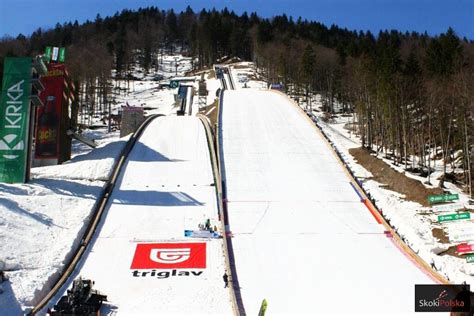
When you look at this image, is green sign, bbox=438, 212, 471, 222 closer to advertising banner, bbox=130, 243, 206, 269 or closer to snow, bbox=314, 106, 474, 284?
snow, bbox=314, 106, 474, 284

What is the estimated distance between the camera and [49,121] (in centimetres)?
2819

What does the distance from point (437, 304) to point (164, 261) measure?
900 centimetres

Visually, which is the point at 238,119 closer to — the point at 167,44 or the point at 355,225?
the point at 355,225

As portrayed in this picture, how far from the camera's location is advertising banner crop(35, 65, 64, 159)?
92.0 ft

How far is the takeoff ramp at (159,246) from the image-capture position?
14.4m

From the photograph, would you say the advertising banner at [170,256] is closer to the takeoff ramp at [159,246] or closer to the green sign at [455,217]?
the takeoff ramp at [159,246]

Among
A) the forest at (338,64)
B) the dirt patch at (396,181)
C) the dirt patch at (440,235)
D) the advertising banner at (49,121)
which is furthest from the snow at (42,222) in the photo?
the forest at (338,64)

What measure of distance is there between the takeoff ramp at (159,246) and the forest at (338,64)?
13.0 metres

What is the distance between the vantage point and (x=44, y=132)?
2811 centimetres

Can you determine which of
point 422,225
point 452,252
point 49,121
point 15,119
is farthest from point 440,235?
point 49,121

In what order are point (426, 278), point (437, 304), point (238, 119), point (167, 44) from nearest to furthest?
point (437, 304), point (426, 278), point (238, 119), point (167, 44)

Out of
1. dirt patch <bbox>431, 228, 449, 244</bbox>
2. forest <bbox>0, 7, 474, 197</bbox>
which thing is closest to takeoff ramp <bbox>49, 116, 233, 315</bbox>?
dirt patch <bbox>431, 228, 449, 244</bbox>

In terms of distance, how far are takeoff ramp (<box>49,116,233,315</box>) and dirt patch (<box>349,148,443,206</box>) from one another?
973 cm

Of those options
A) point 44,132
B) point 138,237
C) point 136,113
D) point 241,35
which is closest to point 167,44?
point 241,35
